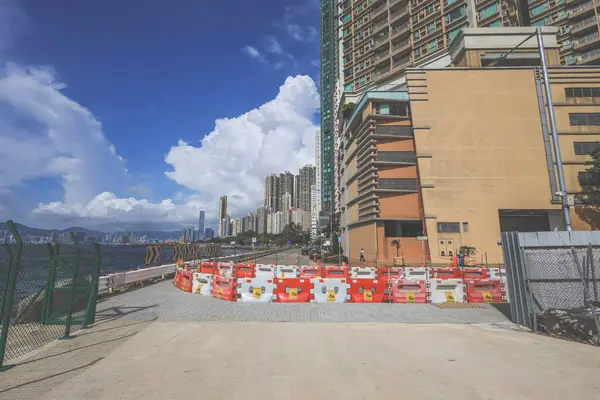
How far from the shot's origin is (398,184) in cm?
3556

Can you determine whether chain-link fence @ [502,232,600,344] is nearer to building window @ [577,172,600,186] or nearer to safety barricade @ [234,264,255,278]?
safety barricade @ [234,264,255,278]

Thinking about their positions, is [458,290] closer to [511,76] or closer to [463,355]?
[463,355]

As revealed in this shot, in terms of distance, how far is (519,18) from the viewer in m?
45.8

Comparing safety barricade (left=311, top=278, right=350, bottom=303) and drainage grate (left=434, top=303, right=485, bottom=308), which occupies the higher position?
safety barricade (left=311, top=278, right=350, bottom=303)

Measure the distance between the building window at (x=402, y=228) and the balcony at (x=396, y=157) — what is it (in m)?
7.30

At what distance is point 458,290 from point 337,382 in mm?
9185

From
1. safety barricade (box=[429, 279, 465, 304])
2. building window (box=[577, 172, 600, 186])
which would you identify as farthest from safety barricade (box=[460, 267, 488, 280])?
building window (box=[577, 172, 600, 186])

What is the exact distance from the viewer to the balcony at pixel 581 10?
42.3 meters

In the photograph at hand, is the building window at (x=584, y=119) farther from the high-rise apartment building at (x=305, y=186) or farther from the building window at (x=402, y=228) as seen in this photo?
the high-rise apartment building at (x=305, y=186)

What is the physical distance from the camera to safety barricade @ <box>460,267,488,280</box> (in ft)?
46.7

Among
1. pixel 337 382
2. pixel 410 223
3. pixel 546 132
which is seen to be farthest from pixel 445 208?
pixel 337 382

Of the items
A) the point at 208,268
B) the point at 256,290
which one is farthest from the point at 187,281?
the point at 256,290

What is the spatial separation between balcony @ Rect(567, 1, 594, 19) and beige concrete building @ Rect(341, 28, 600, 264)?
11064 millimetres

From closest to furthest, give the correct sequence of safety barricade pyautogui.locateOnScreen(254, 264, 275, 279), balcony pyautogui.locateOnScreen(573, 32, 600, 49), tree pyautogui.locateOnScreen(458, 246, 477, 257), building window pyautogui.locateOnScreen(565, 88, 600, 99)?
1. safety barricade pyautogui.locateOnScreen(254, 264, 275, 279)
2. tree pyautogui.locateOnScreen(458, 246, 477, 257)
3. building window pyautogui.locateOnScreen(565, 88, 600, 99)
4. balcony pyautogui.locateOnScreen(573, 32, 600, 49)
